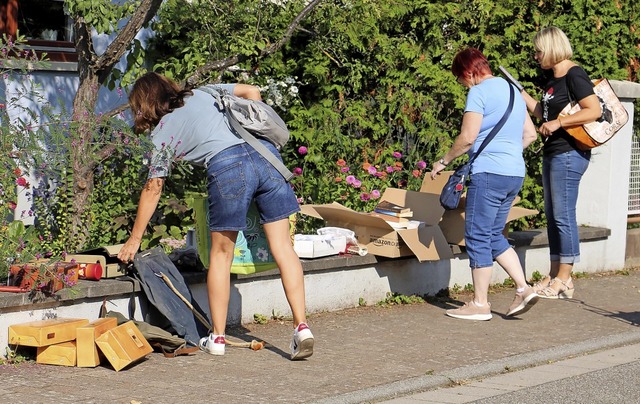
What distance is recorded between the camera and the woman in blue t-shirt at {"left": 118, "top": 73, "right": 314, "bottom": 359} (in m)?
6.72

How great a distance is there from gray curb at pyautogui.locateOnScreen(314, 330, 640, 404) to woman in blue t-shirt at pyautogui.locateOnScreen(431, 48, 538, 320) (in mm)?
775

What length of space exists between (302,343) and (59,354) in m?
1.38

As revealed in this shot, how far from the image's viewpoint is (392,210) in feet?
29.5

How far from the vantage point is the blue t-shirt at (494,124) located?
8102 mm

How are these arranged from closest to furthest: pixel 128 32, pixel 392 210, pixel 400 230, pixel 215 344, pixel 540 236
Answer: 1. pixel 215 344
2. pixel 128 32
3. pixel 400 230
4. pixel 392 210
5. pixel 540 236

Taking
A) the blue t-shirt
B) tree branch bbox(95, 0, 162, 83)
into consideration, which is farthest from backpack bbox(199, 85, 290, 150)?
the blue t-shirt

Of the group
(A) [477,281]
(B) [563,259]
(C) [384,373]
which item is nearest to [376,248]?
(A) [477,281]

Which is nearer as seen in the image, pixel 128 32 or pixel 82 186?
pixel 128 32

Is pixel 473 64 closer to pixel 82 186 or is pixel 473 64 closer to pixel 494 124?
pixel 494 124

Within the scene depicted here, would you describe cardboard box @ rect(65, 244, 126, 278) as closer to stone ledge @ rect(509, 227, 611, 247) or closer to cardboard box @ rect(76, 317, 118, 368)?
cardboard box @ rect(76, 317, 118, 368)

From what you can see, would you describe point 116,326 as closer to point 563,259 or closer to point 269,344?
point 269,344

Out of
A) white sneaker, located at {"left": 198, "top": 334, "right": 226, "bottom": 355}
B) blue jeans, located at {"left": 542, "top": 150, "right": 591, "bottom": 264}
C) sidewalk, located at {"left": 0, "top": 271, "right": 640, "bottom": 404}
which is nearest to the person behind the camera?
sidewalk, located at {"left": 0, "top": 271, "right": 640, "bottom": 404}

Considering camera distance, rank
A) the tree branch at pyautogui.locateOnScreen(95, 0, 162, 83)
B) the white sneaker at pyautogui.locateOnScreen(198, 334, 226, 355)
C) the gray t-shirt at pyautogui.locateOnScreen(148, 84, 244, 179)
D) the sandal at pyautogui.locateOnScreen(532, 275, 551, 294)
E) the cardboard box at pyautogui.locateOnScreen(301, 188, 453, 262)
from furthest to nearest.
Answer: the sandal at pyautogui.locateOnScreen(532, 275, 551, 294) < the cardboard box at pyautogui.locateOnScreen(301, 188, 453, 262) < the tree branch at pyautogui.locateOnScreen(95, 0, 162, 83) < the white sneaker at pyautogui.locateOnScreen(198, 334, 226, 355) < the gray t-shirt at pyautogui.locateOnScreen(148, 84, 244, 179)

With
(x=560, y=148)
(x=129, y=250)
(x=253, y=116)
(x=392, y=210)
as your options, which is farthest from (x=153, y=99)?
(x=560, y=148)
